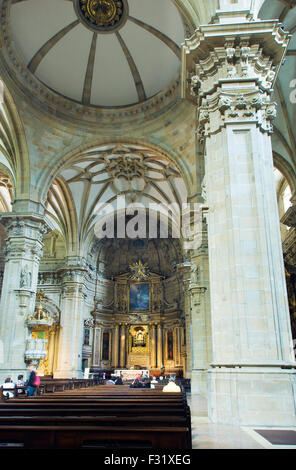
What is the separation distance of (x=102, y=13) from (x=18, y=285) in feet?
41.4

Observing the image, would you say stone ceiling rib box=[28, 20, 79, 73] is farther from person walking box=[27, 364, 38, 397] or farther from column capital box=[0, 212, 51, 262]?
person walking box=[27, 364, 38, 397]

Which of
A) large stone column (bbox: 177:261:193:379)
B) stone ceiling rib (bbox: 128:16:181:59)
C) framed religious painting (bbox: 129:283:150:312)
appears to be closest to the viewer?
stone ceiling rib (bbox: 128:16:181:59)

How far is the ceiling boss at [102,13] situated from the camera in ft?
54.2

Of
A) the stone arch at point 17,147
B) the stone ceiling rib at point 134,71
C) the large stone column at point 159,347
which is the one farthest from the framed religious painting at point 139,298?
the stone ceiling rib at point 134,71

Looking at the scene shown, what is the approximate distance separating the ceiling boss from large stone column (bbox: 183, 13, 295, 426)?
29.7ft

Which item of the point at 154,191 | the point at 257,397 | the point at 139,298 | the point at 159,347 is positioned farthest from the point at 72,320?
the point at 257,397

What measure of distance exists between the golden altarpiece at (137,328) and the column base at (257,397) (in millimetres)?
22148

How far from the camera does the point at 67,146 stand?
18.9 meters

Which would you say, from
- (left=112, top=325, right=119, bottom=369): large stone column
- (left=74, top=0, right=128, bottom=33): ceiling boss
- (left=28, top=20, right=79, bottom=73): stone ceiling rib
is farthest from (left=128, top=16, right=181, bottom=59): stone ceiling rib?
(left=112, top=325, right=119, bottom=369): large stone column

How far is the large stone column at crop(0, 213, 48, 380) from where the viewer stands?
1532 cm

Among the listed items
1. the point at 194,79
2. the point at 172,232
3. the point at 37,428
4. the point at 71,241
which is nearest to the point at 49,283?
the point at 71,241

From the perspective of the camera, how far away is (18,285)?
53.0 ft
